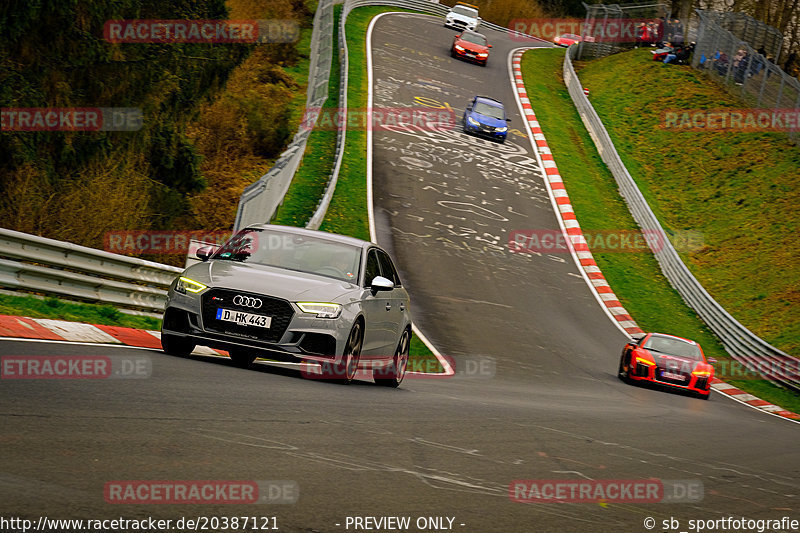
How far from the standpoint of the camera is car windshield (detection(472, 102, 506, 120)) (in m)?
41.0

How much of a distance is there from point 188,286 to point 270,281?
2.80 ft

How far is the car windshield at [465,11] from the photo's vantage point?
62122 mm

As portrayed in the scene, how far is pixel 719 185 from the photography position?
37344 millimetres

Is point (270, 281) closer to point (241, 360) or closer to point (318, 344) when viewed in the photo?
point (318, 344)

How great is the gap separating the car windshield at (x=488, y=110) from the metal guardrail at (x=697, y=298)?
170 inches

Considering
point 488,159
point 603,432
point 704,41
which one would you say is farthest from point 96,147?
point 704,41

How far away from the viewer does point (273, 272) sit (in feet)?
35.9

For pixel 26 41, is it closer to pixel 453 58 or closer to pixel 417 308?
pixel 417 308

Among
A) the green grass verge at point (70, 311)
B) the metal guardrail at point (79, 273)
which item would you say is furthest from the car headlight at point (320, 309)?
the metal guardrail at point (79, 273)

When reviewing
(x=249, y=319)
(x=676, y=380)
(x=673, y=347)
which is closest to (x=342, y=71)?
(x=673, y=347)

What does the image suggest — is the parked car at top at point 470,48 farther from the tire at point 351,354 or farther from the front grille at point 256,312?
the front grille at point 256,312

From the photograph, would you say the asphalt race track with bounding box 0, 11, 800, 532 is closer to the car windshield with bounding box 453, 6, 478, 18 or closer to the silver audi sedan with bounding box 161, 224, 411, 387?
the silver audi sedan with bounding box 161, 224, 411, 387

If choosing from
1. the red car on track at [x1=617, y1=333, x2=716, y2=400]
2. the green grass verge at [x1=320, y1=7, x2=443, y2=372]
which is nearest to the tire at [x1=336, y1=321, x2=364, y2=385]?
the green grass verge at [x1=320, y1=7, x2=443, y2=372]

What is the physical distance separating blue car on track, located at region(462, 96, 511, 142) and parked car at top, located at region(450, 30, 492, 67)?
12269 millimetres
